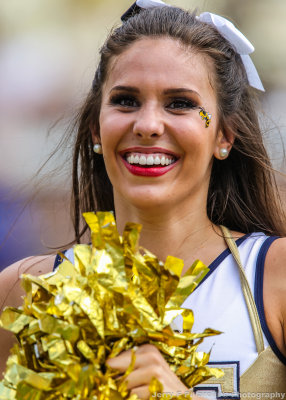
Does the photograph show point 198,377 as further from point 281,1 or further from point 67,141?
point 281,1

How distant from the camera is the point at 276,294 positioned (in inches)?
84.2

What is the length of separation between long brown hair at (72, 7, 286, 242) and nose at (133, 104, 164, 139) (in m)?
0.32

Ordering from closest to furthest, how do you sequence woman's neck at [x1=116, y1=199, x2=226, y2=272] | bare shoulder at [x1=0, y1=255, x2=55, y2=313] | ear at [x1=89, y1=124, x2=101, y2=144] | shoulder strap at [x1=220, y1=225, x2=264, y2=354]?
shoulder strap at [x1=220, y1=225, x2=264, y2=354] < woman's neck at [x1=116, y1=199, x2=226, y2=272] < bare shoulder at [x1=0, y1=255, x2=55, y2=313] < ear at [x1=89, y1=124, x2=101, y2=144]

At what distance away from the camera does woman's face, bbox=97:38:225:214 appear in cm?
222

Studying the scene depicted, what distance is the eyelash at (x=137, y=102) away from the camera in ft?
7.44

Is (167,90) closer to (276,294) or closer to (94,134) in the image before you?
(94,134)

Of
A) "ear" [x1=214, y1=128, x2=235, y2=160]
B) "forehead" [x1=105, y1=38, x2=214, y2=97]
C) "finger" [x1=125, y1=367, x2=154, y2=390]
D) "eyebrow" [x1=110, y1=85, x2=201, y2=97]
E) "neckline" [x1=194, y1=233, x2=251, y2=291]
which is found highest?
"forehead" [x1=105, y1=38, x2=214, y2=97]

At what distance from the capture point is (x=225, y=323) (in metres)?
2.15

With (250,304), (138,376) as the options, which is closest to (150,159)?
(250,304)

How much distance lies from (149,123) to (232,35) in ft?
1.97

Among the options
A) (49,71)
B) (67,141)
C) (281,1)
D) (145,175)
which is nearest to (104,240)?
(145,175)

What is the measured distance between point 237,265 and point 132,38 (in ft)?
2.90

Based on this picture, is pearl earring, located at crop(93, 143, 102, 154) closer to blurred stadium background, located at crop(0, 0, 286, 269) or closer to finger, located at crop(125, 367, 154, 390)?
finger, located at crop(125, 367, 154, 390)

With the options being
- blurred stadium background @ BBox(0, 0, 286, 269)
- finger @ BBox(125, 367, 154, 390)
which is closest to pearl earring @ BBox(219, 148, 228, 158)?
finger @ BBox(125, 367, 154, 390)
